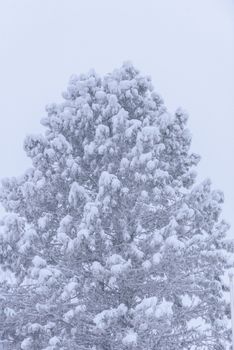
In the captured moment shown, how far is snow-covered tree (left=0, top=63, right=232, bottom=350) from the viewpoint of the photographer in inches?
537

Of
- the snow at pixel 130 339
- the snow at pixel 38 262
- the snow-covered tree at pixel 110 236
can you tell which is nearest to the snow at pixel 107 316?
the snow-covered tree at pixel 110 236

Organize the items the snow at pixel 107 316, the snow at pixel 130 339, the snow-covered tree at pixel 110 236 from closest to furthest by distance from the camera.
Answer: the snow at pixel 130 339 → the snow at pixel 107 316 → the snow-covered tree at pixel 110 236

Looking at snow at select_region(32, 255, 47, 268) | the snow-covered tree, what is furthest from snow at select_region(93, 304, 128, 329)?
snow at select_region(32, 255, 47, 268)

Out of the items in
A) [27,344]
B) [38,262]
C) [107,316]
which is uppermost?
[38,262]

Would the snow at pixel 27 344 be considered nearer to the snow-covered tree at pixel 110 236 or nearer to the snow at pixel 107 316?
the snow-covered tree at pixel 110 236

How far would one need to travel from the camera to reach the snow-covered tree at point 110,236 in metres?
13.6

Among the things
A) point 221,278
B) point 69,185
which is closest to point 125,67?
point 69,185

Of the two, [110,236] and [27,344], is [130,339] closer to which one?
[27,344]

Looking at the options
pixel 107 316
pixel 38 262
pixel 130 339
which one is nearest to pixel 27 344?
pixel 38 262

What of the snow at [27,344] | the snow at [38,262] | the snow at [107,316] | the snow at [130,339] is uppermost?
the snow at [38,262]

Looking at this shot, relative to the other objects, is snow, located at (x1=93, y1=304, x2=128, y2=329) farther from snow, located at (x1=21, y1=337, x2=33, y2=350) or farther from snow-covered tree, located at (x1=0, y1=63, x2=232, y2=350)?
snow, located at (x1=21, y1=337, x2=33, y2=350)

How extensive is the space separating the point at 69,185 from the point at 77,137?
1.41m

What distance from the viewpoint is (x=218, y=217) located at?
15.5m

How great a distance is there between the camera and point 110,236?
49.1 feet
